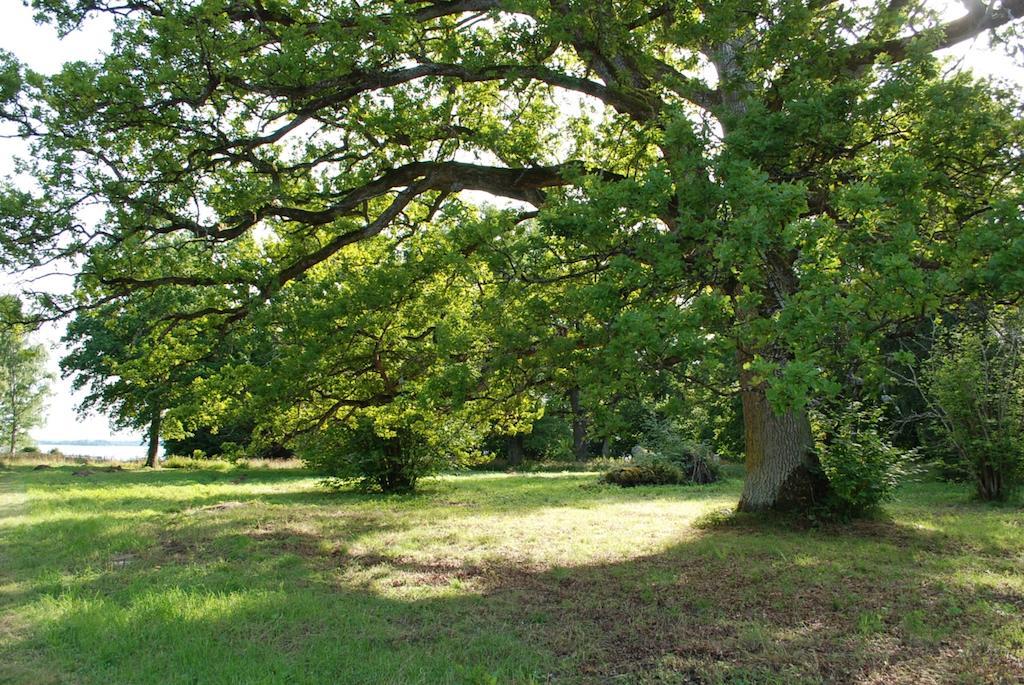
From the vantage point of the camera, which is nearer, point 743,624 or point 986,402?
point 743,624

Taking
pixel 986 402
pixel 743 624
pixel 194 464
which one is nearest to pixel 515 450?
pixel 194 464

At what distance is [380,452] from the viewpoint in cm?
1723

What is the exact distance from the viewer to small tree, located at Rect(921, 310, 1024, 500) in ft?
45.2

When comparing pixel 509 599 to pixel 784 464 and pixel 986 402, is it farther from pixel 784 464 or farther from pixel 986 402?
pixel 986 402

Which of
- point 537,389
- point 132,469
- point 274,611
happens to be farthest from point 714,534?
point 132,469

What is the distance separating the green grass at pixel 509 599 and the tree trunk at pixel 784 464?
634mm

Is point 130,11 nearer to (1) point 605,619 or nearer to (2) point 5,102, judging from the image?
(2) point 5,102

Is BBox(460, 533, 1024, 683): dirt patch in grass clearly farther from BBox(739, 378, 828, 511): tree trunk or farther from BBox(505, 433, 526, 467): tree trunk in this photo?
BBox(505, 433, 526, 467): tree trunk

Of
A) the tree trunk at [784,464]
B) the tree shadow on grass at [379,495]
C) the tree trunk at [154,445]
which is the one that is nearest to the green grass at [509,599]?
the tree trunk at [784,464]

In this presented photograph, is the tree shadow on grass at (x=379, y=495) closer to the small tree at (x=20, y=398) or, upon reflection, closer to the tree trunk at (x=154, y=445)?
the tree trunk at (x=154, y=445)

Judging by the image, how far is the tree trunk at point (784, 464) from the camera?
10867mm

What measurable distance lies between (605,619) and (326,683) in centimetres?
248

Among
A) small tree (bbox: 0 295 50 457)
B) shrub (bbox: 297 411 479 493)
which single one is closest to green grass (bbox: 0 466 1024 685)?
shrub (bbox: 297 411 479 493)

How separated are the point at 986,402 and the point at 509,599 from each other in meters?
11.9
